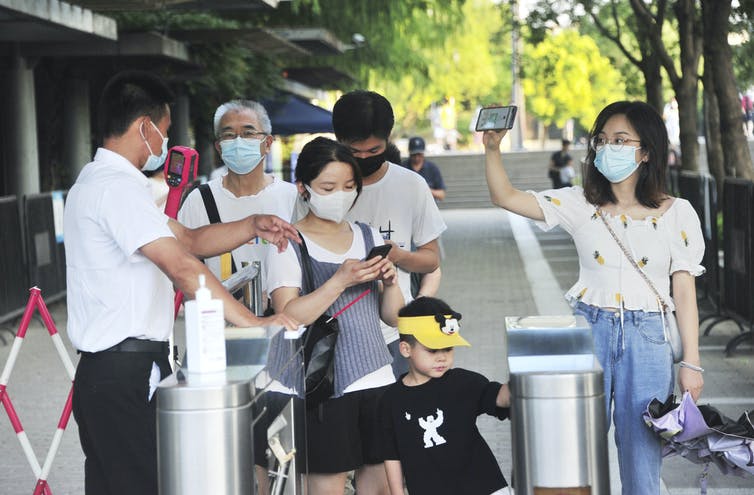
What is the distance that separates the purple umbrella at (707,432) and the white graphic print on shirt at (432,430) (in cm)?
83

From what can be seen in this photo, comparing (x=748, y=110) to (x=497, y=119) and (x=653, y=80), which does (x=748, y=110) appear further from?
(x=497, y=119)

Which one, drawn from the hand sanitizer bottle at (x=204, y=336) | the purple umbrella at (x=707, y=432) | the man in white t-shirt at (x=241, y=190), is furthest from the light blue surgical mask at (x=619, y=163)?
the hand sanitizer bottle at (x=204, y=336)

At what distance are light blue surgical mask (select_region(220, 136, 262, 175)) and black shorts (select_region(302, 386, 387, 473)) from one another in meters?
1.55

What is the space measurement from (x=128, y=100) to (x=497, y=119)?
4.54 feet

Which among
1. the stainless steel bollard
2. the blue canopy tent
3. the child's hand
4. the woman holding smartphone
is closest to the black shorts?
the woman holding smartphone

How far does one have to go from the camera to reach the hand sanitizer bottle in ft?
11.8

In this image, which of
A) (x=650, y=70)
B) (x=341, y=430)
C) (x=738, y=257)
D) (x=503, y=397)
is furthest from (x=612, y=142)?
(x=650, y=70)

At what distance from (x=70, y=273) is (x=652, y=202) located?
2233 millimetres

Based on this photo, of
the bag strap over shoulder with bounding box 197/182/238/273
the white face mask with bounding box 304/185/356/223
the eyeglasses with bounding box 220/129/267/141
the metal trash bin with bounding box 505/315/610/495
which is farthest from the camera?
the eyeglasses with bounding box 220/129/267/141

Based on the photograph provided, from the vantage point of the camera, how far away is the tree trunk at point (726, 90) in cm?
1595

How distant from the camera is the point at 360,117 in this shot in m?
5.50

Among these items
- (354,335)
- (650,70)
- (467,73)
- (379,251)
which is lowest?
(354,335)

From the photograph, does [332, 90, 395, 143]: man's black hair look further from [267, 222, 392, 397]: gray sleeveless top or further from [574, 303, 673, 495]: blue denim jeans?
[574, 303, 673, 495]: blue denim jeans

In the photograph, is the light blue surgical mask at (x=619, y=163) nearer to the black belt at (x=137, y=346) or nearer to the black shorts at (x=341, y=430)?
the black shorts at (x=341, y=430)
